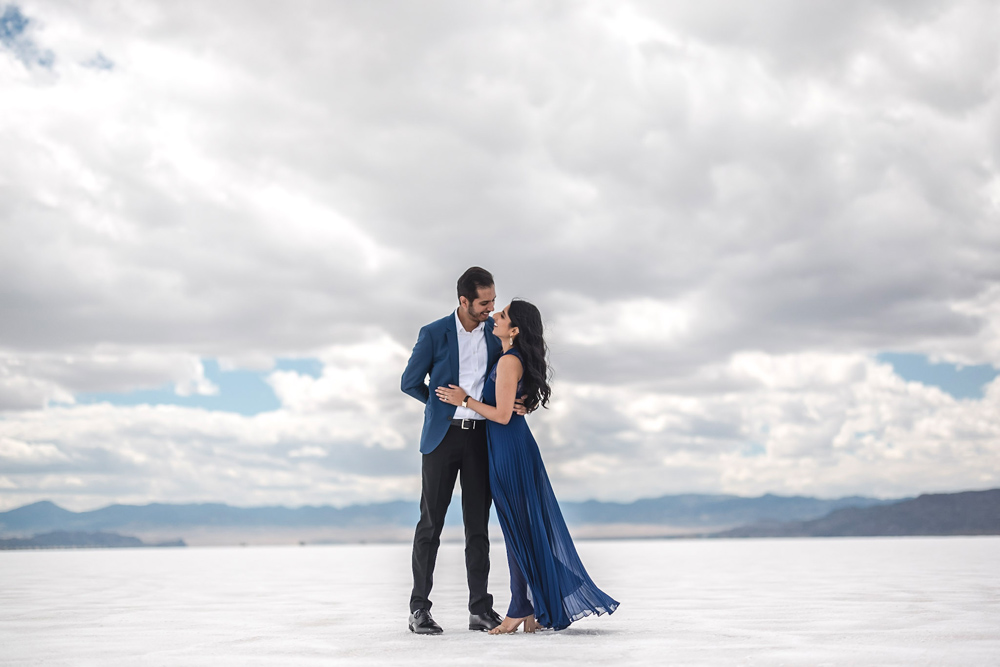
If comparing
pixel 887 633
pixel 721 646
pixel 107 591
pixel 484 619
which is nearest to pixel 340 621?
pixel 484 619

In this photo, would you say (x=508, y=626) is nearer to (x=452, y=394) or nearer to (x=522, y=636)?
(x=522, y=636)

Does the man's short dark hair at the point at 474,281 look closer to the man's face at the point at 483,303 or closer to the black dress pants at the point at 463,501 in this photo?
the man's face at the point at 483,303

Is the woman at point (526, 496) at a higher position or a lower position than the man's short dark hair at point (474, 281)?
lower

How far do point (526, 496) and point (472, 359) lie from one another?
1.10 meters

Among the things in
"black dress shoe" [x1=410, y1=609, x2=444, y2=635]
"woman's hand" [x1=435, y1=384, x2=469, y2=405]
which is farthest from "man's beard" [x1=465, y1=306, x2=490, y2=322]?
"black dress shoe" [x1=410, y1=609, x2=444, y2=635]

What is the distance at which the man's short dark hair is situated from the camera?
6547mm

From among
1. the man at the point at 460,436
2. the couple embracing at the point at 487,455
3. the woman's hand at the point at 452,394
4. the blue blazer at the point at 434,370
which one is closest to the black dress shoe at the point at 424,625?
the couple embracing at the point at 487,455

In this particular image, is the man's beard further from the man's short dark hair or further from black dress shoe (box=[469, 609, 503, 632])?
black dress shoe (box=[469, 609, 503, 632])

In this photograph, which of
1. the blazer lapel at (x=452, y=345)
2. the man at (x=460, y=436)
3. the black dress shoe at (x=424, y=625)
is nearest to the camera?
the black dress shoe at (x=424, y=625)

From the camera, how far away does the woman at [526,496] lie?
20.8 feet

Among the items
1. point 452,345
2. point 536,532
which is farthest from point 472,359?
point 536,532

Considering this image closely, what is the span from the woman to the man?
0.46 feet

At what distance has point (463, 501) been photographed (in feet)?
22.1

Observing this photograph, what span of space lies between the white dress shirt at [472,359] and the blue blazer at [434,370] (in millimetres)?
40
